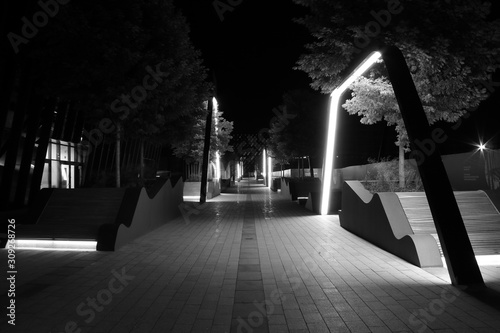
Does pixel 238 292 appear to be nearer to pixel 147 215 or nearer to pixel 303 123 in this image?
pixel 147 215

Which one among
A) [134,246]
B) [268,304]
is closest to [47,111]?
[134,246]

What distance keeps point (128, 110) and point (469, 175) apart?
12615 mm

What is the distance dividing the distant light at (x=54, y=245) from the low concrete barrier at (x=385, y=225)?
6.43 m

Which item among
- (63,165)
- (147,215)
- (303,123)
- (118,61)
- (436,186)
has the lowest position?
(147,215)

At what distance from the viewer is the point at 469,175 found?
13797 millimetres

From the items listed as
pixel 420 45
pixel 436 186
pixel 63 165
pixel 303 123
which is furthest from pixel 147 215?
pixel 303 123

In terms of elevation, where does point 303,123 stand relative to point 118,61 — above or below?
above

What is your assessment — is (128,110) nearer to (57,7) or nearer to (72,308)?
(57,7)

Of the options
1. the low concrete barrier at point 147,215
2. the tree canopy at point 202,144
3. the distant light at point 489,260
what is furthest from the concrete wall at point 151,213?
the tree canopy at point 202,144

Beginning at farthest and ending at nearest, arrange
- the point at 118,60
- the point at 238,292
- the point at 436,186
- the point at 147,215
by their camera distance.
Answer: the point at 118,60
the point at 147,215
the point at 436,186
the point at 238,292

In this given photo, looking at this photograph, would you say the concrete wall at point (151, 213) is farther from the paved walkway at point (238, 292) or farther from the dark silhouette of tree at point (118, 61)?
the dark silhouette of tree at point (118, 61)

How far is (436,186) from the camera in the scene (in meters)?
5.57

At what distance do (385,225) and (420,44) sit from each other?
480 cm

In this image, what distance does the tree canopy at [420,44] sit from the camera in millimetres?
9312
